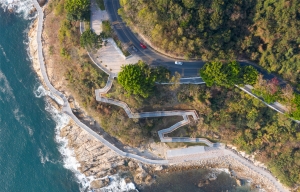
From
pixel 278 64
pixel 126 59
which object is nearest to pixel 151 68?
pixel 126 59

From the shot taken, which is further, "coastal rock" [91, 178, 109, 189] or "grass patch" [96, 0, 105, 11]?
"coastal rock" [91, 178, 109, 189]

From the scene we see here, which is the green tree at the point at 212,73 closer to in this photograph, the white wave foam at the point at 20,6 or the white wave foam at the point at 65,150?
the white wave foam at the point at 65,150

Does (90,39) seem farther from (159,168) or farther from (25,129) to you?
(159,168)

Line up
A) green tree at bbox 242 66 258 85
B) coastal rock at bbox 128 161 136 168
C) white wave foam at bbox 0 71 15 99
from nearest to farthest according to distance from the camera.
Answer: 1. green tree at bbox 242 66 258 85
2. coastal rock at bbox 128 161 136 168
3. white wave foam at bbox 0 71 15 99

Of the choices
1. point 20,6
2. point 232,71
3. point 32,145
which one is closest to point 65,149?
point 32,145

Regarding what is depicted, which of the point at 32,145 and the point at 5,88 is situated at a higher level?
the point at 5,88

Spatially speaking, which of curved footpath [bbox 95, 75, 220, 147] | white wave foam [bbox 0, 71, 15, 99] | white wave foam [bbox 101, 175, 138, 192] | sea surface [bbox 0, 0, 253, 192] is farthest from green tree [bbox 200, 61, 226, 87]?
white wave foam [bbox 0, 71, 15, 99]

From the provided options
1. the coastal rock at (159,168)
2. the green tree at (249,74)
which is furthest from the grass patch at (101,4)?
the coastal rock at (159,168)

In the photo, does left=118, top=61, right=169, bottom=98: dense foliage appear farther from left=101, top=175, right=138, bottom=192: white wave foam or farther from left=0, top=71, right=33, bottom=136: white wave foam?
left=0, top=71, right=33, bottom=136: white wave foam
